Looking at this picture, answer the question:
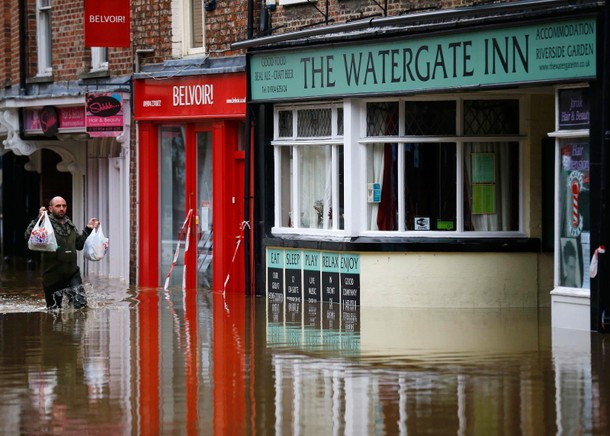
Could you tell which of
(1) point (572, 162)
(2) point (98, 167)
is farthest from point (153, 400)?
(2) point (98, 167)

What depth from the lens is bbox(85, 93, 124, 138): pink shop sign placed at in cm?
2473

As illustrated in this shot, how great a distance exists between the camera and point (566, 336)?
16250mm

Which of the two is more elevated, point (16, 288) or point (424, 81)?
point (424, 81)

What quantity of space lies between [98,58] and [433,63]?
9127mm

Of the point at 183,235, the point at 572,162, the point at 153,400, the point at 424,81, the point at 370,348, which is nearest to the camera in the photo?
the point at 153,400

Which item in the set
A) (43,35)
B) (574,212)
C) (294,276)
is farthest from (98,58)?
(574,212)

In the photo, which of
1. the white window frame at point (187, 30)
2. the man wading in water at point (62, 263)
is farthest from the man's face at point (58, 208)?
the white window frame at point (187, 30)

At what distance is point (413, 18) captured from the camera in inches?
728

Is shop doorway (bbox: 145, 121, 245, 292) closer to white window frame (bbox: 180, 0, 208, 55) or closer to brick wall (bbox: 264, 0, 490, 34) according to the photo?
white window frame (bbox: 180, 0, 208, 55)

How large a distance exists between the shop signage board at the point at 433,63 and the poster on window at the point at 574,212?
2.89ft

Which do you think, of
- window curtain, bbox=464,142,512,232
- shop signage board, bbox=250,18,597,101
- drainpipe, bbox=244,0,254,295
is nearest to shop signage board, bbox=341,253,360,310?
window curtain, bbox=464,142,512,232

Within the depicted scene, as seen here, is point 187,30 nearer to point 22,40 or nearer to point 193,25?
point 193,25

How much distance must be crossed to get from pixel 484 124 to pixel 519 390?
772cm

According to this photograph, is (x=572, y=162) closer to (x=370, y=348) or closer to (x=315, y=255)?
(x=370, y=348)
